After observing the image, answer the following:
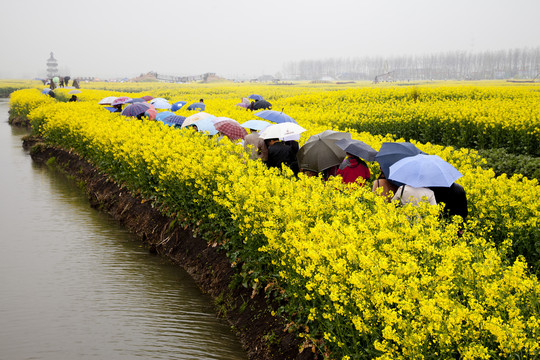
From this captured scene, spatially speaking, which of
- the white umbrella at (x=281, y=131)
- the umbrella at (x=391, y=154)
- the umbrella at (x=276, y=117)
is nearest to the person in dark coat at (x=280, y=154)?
the white umbrella at (x=281, y=131)

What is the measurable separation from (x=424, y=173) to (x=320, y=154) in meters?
2.58

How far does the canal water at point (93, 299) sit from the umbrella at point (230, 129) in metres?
3.49

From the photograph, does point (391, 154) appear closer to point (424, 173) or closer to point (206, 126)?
point (424, 173)

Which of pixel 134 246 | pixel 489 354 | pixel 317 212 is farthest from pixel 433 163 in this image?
pixel 134 246

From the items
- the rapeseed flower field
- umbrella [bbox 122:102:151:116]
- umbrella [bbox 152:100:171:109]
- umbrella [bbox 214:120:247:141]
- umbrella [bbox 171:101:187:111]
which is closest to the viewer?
the rapeseed flower field

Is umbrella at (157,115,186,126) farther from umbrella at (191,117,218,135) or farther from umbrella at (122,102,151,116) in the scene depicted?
umbrella at (122,102,151,116)

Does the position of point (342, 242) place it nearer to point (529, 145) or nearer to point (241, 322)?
point (241, 322)

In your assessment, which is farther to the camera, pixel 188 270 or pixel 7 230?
pixel 7 230

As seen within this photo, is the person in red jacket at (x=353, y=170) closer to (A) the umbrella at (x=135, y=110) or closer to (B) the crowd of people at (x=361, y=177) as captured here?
(B) the crowd of people at (x=361, y=177)

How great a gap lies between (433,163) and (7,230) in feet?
37.1

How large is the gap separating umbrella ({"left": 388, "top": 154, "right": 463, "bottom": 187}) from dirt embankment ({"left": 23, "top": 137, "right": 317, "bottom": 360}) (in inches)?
92.5

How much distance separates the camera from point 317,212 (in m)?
6.11

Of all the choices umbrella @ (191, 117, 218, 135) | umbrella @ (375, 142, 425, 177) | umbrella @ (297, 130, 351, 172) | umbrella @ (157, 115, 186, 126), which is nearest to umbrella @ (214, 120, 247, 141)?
umbrella @ (191, 117, 218, 135)

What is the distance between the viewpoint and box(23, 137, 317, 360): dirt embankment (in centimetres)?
640
